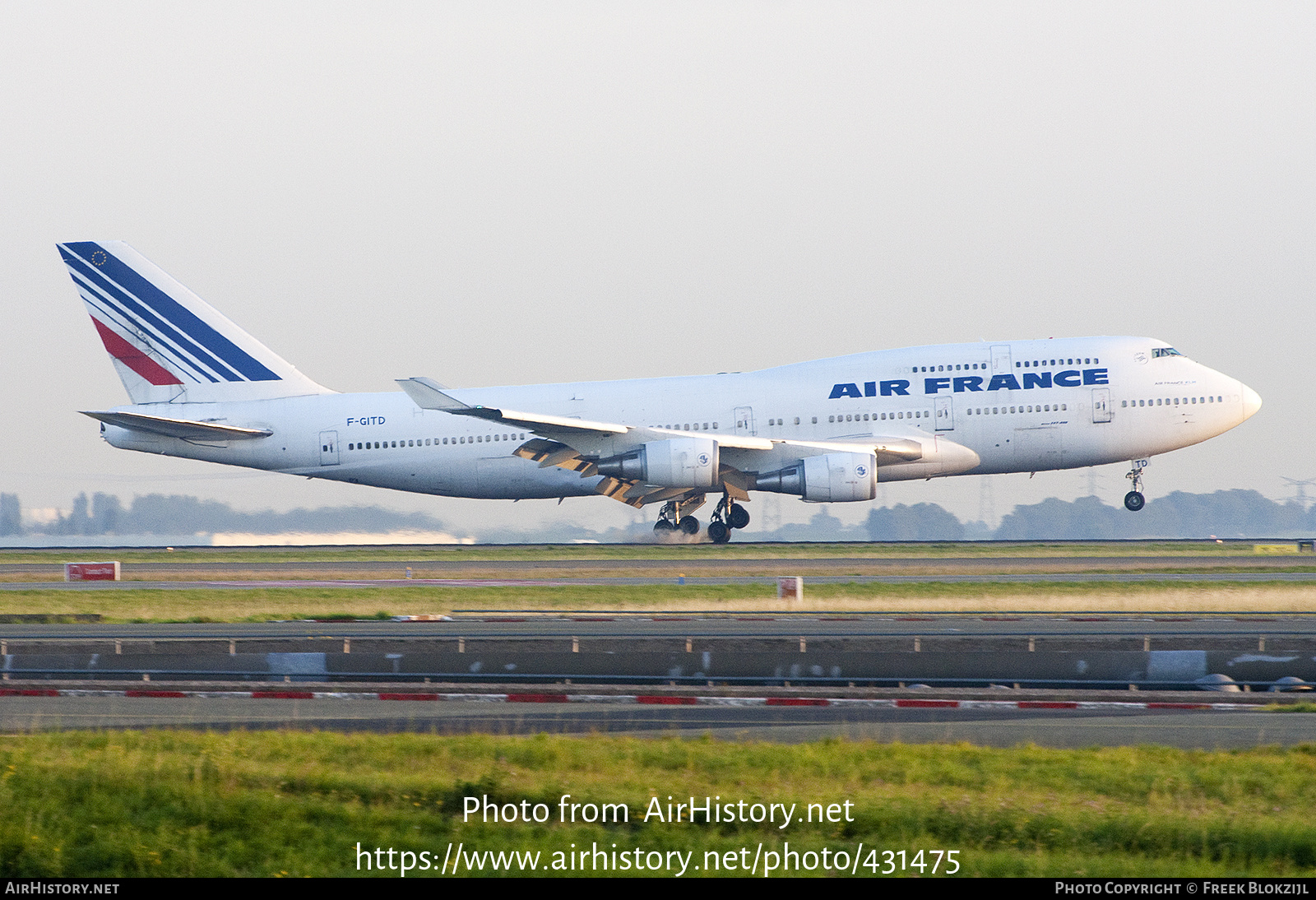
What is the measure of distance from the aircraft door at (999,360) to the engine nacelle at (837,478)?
478cm

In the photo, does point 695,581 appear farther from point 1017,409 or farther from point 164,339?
point 164,339

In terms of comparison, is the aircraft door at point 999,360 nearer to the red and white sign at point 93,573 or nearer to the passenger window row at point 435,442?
the passenger window row at point 435,442

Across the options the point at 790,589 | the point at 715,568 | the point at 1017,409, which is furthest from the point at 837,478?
the point at 790,589

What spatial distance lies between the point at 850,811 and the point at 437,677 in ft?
32.1

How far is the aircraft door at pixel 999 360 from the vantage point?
135 ft

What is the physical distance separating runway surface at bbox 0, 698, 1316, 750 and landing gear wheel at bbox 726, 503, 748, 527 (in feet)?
92.9

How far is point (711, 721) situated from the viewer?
14.3m

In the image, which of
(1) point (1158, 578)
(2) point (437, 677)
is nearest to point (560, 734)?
(2) point (437, 677)

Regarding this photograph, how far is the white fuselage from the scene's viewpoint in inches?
1607

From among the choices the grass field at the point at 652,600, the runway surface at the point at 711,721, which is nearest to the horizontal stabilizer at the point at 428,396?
the grass field at the point at 652,600

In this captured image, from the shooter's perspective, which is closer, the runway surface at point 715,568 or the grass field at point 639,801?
the grass field at point 639,801

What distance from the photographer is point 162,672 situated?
18484 millimetres

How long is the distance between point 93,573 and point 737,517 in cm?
1997
